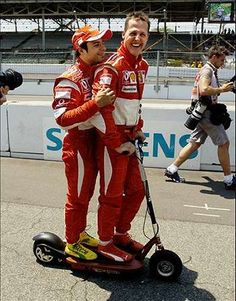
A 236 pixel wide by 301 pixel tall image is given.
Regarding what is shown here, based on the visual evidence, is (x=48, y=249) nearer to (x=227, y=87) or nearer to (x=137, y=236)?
(x=137, y=236)

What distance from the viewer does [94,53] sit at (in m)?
2.67

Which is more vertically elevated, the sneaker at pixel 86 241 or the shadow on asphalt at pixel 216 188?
the sneaker at pixel 86 241

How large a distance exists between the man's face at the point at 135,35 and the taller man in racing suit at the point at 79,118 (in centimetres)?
14

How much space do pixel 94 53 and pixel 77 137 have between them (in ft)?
1.96

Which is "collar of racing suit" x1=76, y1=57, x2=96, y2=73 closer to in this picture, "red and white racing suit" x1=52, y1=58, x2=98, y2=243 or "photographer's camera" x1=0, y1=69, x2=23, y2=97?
"red and white racing suit" x1=52, y1=58, x2=98, y2=243

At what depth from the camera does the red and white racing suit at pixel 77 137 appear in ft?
8.61

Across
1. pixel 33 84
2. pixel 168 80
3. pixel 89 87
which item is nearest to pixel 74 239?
pixel 89 87

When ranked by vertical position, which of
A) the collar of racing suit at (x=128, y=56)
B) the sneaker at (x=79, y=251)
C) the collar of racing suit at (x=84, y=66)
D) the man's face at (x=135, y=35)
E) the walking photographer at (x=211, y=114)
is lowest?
the sneaker at (x=79, y=251)

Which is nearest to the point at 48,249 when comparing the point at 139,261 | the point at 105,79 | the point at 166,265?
the point at 139,261

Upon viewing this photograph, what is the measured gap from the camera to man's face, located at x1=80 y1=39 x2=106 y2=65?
2.64 meters

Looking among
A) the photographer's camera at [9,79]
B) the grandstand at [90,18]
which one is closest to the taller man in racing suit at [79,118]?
the photographer's camera at [9,79]

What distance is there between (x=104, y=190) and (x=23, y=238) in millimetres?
1219

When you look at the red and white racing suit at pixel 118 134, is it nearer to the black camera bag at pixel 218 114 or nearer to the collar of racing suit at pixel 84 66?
the collar of racing suit at pixel 84 66

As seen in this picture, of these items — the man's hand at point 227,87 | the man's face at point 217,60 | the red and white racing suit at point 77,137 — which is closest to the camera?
the red and white racing suit at point 77,137
